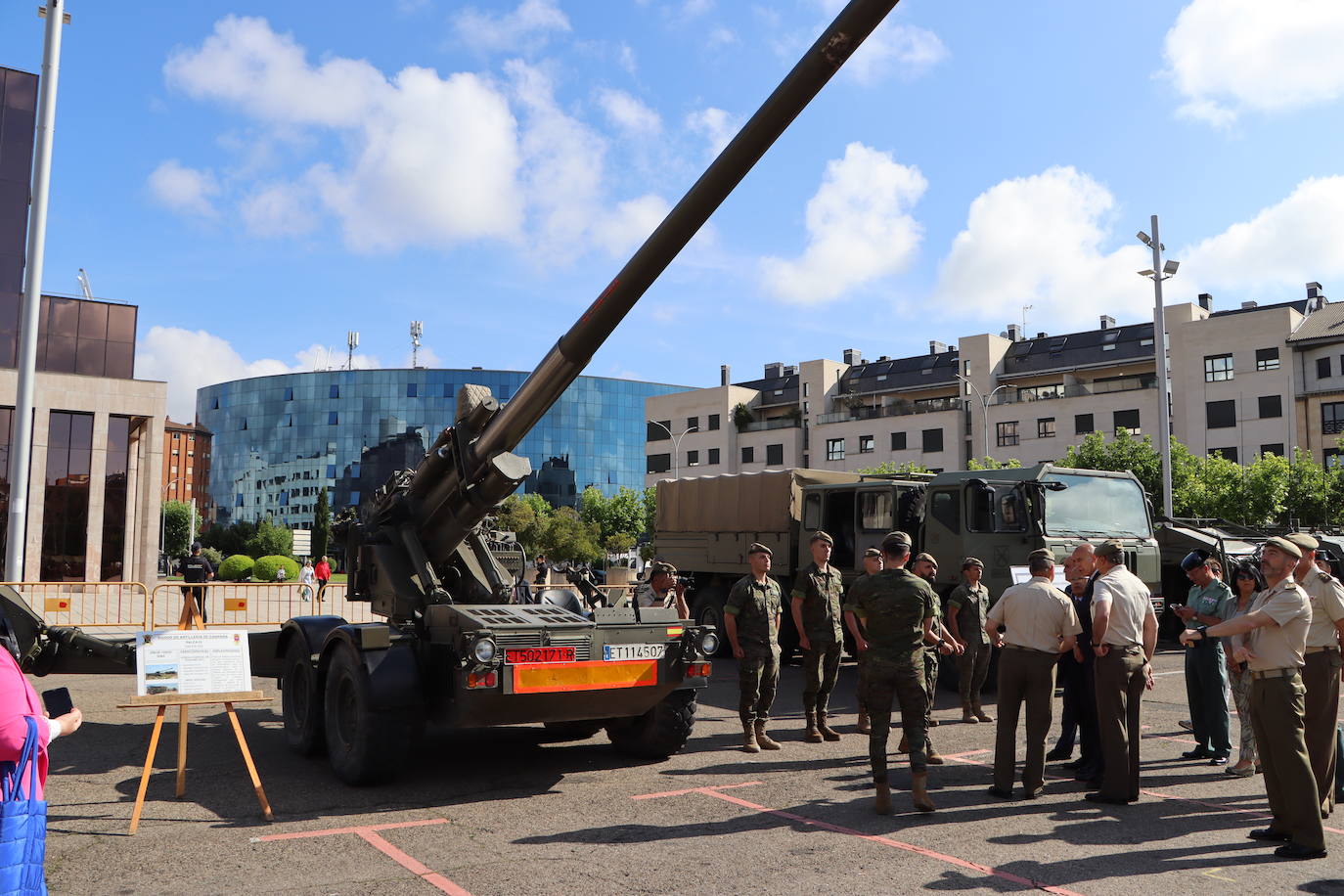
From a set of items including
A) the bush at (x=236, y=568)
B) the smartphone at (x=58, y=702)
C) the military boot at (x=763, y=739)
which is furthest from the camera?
the bush at (x=236, y=568)

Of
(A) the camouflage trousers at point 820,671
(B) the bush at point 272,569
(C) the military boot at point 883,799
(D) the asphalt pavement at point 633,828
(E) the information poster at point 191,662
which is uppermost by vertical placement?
(B) the bush at point 272,569

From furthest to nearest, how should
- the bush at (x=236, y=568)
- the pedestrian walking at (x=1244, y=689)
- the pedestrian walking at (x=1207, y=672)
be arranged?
the bush at (x=236, y=568), the pedestrian walking at (x=1207, y=672), the pedestrian walking at (x=1244, y=689)

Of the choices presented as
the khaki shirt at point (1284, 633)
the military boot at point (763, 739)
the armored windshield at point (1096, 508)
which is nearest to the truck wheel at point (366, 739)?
the military boot at point (763, 739)

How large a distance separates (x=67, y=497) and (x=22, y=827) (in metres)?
34.0

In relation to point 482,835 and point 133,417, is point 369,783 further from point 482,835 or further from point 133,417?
point 133,417

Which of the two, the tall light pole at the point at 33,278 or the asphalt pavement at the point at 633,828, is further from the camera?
the tall light pole at the point at 33,278

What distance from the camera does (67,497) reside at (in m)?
32.6

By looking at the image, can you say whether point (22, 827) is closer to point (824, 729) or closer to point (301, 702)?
point (301, 702)

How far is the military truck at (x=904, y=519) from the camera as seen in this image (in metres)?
12.3

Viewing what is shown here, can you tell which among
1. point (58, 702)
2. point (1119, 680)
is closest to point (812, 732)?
point (1119, 680)

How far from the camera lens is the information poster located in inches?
262

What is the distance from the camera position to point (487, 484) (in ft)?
27.9

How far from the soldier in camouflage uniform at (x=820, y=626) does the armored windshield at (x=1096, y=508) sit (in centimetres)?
383

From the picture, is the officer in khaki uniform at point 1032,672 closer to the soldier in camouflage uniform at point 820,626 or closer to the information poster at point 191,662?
the soldier in camouflage uniform at point 820,626
